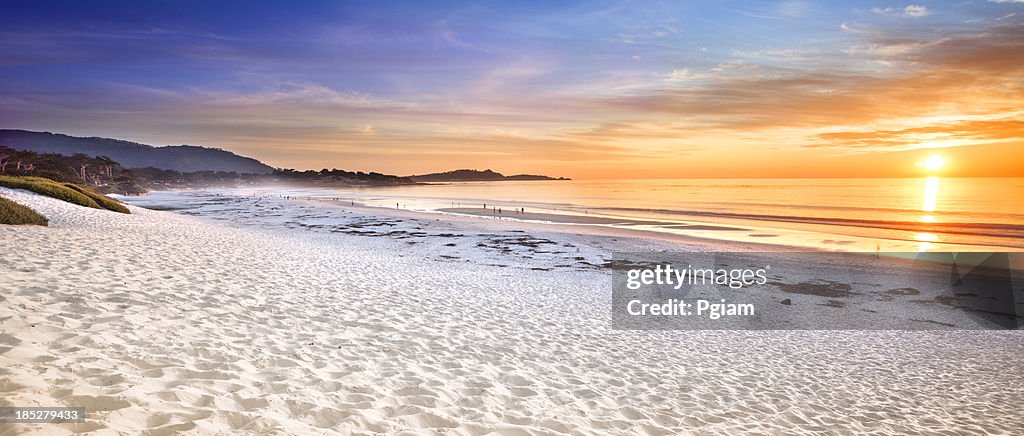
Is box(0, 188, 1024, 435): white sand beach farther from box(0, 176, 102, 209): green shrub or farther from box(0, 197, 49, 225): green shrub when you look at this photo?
box(0, 176, 102, 209): green shrub

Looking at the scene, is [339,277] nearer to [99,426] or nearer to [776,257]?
[99,426]

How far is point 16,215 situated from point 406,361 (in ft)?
56.4

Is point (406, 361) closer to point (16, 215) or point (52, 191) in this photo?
point (16, 215)

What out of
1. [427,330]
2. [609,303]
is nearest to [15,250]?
[427,330]

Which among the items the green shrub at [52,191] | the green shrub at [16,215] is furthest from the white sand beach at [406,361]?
the green shrub at [52,191]

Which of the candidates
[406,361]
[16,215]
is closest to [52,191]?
[16,215]

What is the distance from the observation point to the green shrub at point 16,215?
52.0 ft

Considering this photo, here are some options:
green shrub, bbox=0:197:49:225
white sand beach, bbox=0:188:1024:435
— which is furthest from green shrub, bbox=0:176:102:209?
white sand beach, bbox=0:188:1024:435

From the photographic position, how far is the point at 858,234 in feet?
116

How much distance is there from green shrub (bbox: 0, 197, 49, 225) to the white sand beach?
4.47 ft

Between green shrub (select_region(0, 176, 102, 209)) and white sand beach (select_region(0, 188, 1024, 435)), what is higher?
green shrub (select_region(0, 176, 102, 209))

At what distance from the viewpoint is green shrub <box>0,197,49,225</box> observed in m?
15.9

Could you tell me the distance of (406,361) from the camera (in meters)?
7.87

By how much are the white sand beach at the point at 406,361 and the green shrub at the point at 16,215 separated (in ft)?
4.47
